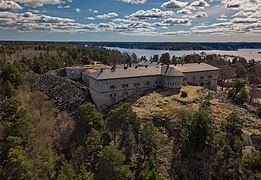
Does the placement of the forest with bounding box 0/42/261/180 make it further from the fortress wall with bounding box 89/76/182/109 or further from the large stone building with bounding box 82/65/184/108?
the large stone building with bounding box 82/65/184/108

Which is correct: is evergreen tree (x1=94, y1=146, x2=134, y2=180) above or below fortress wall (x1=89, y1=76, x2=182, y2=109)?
below

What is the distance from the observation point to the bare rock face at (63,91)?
153 feet

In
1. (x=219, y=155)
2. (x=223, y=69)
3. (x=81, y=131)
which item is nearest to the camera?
(x=219, y=155)

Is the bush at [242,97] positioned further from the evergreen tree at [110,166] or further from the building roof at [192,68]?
the evergreen tree at [110,166]

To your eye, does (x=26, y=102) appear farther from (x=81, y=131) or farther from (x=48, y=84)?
(x=81, y=131)

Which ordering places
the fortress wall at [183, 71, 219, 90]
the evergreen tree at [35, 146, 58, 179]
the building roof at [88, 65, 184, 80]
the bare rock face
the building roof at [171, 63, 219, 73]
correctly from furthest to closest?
the fortress wall at [183, 71, 219, 90]
the building roof at [171, 63, 219, 73]
the bare rock face
the building roof at [88, 65, 184, 80]
the evergreen tree at [35, 146, 58, 179]

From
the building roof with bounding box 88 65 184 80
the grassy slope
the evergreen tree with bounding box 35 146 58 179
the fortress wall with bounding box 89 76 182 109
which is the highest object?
the building roof with bounding box 88 65 184 80

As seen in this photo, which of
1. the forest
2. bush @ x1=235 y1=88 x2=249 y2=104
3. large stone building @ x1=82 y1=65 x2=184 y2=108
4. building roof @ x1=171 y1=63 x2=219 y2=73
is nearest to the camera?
the forest

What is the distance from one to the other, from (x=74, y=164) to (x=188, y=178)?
13.8 m

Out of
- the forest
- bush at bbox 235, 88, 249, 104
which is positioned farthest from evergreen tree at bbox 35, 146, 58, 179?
bush at bbox 235, 88, 249, 104

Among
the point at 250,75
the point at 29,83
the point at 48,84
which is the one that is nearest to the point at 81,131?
the point at 48,84

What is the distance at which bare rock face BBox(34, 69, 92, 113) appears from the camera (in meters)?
46.5

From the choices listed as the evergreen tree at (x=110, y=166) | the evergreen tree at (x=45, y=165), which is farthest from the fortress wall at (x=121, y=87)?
the evergreen tree at (x=110, y=166)

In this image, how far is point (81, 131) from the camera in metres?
34.0
